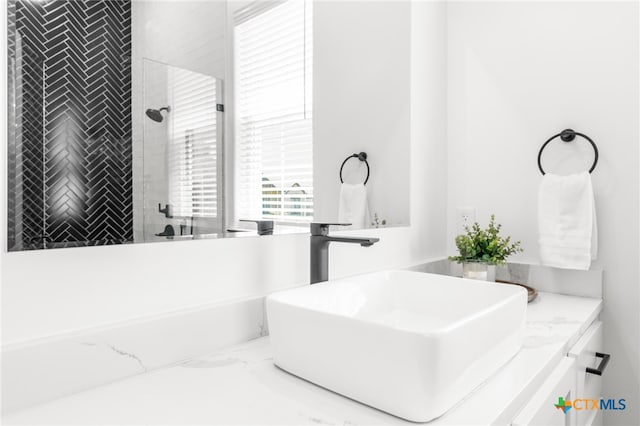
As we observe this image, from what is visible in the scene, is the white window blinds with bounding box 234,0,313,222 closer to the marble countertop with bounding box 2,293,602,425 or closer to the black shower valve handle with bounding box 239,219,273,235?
the black shower valve handle with bounding box 239,219,273,235

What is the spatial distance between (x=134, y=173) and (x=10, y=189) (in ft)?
0.74

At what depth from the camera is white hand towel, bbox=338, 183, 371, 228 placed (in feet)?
4.42

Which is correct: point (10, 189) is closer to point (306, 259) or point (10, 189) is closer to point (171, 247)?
point (171, 247)

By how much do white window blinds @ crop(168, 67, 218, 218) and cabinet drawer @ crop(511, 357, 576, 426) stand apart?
77 cm

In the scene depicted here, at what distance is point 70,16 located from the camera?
0.84 meters

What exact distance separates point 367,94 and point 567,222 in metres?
0.80

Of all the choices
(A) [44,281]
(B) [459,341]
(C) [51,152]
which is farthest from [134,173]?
(B) [459,341]

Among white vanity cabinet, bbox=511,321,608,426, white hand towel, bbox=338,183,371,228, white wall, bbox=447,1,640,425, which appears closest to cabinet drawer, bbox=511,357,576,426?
white vanity cabinet, bbox=511,321,608,426

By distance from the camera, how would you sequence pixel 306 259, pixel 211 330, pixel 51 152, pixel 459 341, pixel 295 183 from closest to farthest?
pixel 459 341 → pixel 51 152 → pixel 211 330 → pixel 306 259 → pixel 295 183

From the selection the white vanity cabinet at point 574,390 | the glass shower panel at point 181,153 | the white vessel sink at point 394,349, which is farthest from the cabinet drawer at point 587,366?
the glass shower panel at point 181,153

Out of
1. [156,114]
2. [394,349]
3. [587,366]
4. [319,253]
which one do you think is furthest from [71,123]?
[587,366]

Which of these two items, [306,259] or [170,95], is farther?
[306,259]

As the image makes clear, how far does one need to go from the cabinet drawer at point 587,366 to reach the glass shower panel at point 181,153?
95cm

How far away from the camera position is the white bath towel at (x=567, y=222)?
134 centimetres
